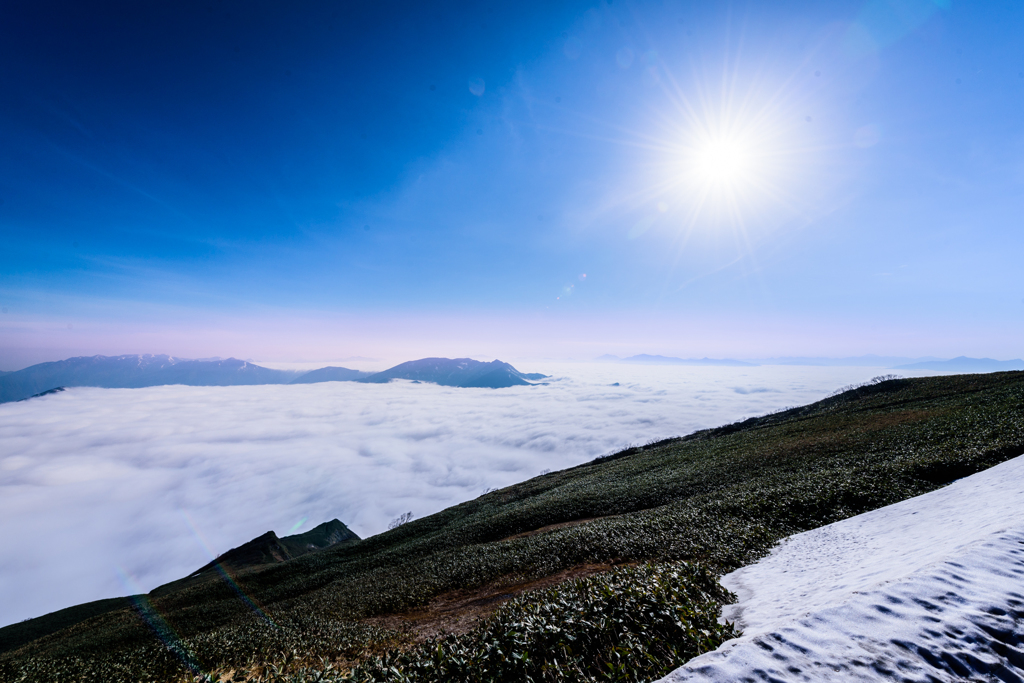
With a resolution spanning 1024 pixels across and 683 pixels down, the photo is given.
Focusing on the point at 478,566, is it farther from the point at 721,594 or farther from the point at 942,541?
the point at 942,541

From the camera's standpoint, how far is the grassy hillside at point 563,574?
854 cm

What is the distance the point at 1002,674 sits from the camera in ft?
14.5

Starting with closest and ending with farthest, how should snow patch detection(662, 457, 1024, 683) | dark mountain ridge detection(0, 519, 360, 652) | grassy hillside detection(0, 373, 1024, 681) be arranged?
snow patch detection(662, 457, 1024, 683) < grassy hillside detection(0, 373, 1024, 681) < dark mountain ridge detection(0, 519, 360, 652)

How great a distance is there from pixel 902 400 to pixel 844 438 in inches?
1123

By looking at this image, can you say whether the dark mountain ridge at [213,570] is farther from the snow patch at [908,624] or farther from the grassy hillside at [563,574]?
the snow patch at [908,624]

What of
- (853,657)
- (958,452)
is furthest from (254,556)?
(958,452)

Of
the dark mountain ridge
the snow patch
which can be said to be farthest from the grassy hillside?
the dark mountain ridge

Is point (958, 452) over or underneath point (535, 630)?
over

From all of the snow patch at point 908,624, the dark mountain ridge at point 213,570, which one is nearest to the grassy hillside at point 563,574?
the snow patch at point 908,624

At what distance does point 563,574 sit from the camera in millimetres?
17625

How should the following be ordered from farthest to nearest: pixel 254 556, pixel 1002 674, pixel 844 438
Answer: pixel 254 556
pixel 844 438
pixel 1002 674

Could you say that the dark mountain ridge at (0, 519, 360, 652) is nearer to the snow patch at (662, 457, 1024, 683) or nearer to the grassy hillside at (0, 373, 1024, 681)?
the grassy hillside at (0, 373, 1024, 681)

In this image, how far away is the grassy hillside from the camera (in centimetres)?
854

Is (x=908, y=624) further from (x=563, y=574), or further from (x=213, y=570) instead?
(x=213, y=570)
